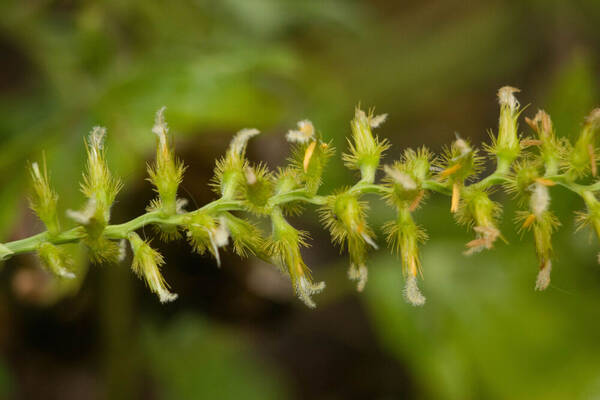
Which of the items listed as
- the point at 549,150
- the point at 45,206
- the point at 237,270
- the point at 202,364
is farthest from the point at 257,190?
the point at 202,364

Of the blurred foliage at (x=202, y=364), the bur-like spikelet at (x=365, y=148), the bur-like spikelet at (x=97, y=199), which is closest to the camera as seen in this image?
the bur-like spikelet at (x=97, y=199)

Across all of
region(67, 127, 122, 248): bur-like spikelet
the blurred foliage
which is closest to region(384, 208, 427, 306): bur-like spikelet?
region(67, 127, 122, 248): bur-like spikelet

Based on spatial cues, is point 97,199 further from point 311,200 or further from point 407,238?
point 407,238

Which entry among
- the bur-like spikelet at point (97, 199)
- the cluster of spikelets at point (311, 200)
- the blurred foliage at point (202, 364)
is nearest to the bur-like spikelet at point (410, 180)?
the cluster of spikelets at point (311, 200)

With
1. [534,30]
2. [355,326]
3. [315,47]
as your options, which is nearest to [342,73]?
[315,47]

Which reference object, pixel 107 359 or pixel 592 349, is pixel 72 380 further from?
pixel 592 349

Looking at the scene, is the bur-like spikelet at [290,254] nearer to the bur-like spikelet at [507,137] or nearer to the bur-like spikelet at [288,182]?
the bur-like spikelet at [288,182]
